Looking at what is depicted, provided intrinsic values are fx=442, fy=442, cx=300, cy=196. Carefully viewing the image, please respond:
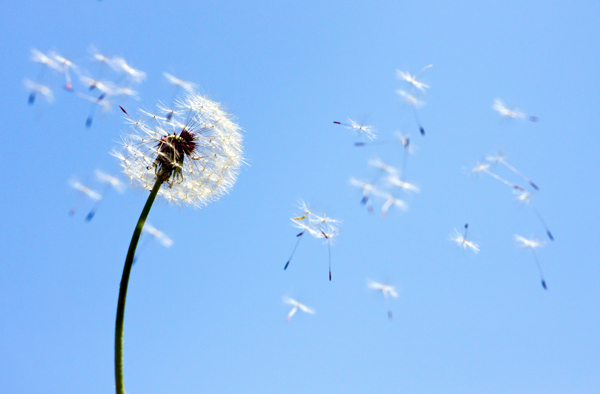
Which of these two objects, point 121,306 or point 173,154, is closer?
point 121,306

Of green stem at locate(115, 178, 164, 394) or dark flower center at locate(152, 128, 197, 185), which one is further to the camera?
dark flower center at locate(152, 128, 197, 185)

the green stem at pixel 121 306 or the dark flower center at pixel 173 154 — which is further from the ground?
the dark flower center at pixel 173 154

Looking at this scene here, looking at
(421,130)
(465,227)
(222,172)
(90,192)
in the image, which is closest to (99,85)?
(90,192)

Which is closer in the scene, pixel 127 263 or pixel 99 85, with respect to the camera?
pixel 127 263

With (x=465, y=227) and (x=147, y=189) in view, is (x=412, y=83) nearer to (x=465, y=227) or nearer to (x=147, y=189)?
(x=465, y=227)

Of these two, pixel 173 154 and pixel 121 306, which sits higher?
pixel 173 154

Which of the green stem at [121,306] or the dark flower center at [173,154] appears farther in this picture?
the dark flower center at [173,154]

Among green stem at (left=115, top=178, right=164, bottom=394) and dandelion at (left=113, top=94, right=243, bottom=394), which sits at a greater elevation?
dandelion at (left=113, top=94, right=243, bottom=394)

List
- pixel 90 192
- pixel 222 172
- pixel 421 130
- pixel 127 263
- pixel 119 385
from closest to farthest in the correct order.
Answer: pixel 119 385 < pixel 127 263 < pixel 421 130 < pixel 90 192 < pixel 222 172

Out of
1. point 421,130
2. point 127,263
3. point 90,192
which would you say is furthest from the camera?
point 90,192

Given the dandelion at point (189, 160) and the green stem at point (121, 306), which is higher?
the dandelion at point (189, 160)

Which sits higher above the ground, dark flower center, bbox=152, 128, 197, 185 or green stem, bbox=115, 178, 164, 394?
dark flower center, bbox=152, 128, 197, 185
